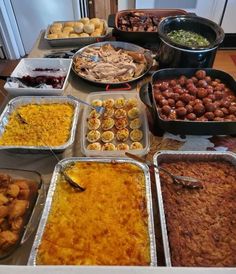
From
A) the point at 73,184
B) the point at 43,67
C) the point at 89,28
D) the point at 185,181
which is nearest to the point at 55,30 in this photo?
the point at 89,28

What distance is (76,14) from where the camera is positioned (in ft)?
9.09

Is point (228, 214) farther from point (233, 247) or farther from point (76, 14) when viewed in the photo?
point (76, 14)

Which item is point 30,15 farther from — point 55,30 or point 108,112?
point 108,112

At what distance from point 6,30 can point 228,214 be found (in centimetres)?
290

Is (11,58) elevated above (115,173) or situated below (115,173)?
below

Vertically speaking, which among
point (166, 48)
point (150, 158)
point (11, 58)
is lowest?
point (11, 58)

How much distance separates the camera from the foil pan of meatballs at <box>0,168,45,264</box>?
0.70 meters

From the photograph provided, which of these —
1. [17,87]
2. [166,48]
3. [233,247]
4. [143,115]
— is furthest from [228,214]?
[17,87]

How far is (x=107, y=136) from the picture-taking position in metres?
1.05

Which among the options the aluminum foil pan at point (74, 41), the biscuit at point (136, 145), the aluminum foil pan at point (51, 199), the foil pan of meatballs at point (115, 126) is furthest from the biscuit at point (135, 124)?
the aluminum foil pan at point (74, 41)

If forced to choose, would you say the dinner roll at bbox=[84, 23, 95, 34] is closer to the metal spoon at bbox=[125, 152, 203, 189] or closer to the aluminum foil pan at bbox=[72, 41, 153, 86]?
the aluminum foil pan at bbox=[72, 41, 153, 86]

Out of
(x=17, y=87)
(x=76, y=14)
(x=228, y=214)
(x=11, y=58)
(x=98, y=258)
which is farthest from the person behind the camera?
(x=11, y=58)

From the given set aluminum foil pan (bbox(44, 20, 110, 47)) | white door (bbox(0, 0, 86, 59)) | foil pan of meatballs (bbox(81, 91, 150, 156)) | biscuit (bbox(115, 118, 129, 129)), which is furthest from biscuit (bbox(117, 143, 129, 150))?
white door (bbox(0, 0, 86, 59))

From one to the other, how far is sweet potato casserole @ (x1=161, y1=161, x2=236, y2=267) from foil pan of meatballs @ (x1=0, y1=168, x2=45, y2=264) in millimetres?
405
